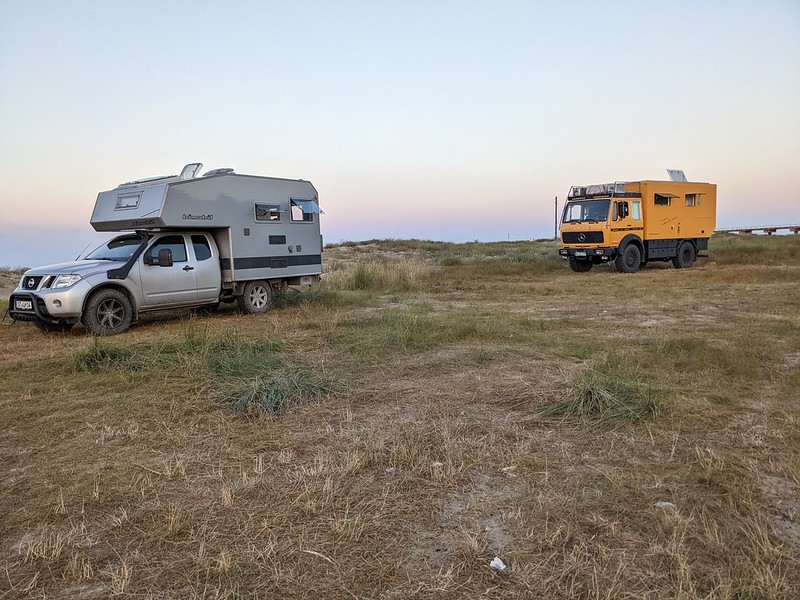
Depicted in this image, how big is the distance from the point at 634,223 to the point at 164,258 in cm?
1733

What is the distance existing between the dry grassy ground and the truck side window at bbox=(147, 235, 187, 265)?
8.65ft

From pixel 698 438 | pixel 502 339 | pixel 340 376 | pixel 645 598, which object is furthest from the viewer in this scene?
pixel 502 339

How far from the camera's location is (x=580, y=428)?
4781 millimetres

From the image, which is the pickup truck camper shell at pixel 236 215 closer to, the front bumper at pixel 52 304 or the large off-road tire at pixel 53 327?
the front bumper at pixel 52 304

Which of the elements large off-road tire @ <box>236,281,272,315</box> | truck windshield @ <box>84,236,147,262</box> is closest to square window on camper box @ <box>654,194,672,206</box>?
large off-road tire @ <box>236,281,272,315</box>

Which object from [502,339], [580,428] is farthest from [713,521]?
[502,339]

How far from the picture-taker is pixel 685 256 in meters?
24.0

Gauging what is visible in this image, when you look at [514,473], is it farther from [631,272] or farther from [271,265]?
[631,272]

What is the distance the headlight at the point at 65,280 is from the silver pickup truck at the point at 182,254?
2cm

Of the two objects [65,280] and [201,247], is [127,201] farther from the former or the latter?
[65,280]

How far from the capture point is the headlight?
30.8 ft

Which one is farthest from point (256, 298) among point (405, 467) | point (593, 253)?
point (593, 253)

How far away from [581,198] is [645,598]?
20447 millimetres

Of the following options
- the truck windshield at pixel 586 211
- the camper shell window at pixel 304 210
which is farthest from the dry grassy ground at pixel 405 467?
the truck windshield at pixel 586 211
